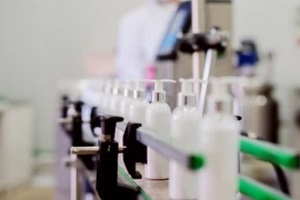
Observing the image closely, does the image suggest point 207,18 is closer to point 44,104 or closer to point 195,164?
point 195,164

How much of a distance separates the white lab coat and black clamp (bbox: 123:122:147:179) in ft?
5.91

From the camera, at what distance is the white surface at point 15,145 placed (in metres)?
4.66

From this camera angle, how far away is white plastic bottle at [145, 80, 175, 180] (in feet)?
3.56

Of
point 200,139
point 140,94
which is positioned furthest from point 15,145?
point 200,139

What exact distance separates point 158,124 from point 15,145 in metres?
4.05

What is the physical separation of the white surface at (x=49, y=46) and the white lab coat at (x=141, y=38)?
162cm

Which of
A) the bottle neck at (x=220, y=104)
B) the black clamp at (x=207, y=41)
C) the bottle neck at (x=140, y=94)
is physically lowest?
the bottle neck at (x=220, y=104)

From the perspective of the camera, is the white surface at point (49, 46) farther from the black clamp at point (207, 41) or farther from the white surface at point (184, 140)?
the white surface at point (184, 140)

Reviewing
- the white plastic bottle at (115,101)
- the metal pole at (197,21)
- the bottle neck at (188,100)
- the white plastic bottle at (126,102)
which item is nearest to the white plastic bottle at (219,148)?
the bottle neck at (188,100)

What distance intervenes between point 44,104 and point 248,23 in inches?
93.6

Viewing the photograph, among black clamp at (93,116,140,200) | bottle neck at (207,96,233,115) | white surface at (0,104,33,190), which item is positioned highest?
bottle neck at (207,96,233,115)

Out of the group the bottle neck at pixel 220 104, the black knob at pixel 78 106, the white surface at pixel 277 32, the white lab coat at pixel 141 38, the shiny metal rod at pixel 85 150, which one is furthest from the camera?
the white surface at pixel 277 32

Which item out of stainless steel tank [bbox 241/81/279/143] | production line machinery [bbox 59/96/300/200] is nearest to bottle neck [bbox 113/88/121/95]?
production line machinery [bbox 59/96/300/200]

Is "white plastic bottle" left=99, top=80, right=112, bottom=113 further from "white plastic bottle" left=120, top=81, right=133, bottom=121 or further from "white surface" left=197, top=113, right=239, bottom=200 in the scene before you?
"white surface" left=197, top=113, right=239, bottom=200
